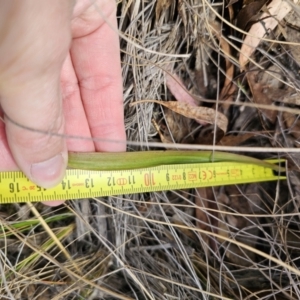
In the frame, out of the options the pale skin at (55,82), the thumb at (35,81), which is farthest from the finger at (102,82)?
the thumb at (35,81)

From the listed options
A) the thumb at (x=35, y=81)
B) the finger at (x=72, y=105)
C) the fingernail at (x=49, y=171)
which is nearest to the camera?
the thumb at (x=35, y=81)

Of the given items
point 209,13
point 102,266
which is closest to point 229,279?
point 102,266

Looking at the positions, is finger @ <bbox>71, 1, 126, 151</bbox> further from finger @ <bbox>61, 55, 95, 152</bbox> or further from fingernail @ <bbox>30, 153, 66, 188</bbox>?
fingernail @ <bbox>30, 153, 66, 188</bbox>

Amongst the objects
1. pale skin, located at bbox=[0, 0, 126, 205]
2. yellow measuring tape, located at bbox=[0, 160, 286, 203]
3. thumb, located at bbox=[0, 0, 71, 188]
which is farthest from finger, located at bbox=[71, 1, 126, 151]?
thumb, located at bbox=[0, 0, 71, 188]

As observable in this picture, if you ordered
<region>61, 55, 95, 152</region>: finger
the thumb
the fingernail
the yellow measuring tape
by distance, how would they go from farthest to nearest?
<region>61, 55, 95, 152</region>: finger → the yellow measuring tape → the fingernail → the thumb

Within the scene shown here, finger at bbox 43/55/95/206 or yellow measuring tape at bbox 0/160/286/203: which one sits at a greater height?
finger at bbox 43/55/95/206

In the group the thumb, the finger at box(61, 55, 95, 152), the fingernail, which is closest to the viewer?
the thumb

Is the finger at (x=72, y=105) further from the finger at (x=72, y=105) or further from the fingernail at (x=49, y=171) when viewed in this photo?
the fingernail at (x=49, y=171)

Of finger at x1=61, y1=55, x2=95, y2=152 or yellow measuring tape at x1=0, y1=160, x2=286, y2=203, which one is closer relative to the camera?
yellow measuring tape at x1=0, y1=160, x2=286, y2=203

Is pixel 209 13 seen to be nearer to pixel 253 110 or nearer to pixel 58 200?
pixel 253 110
